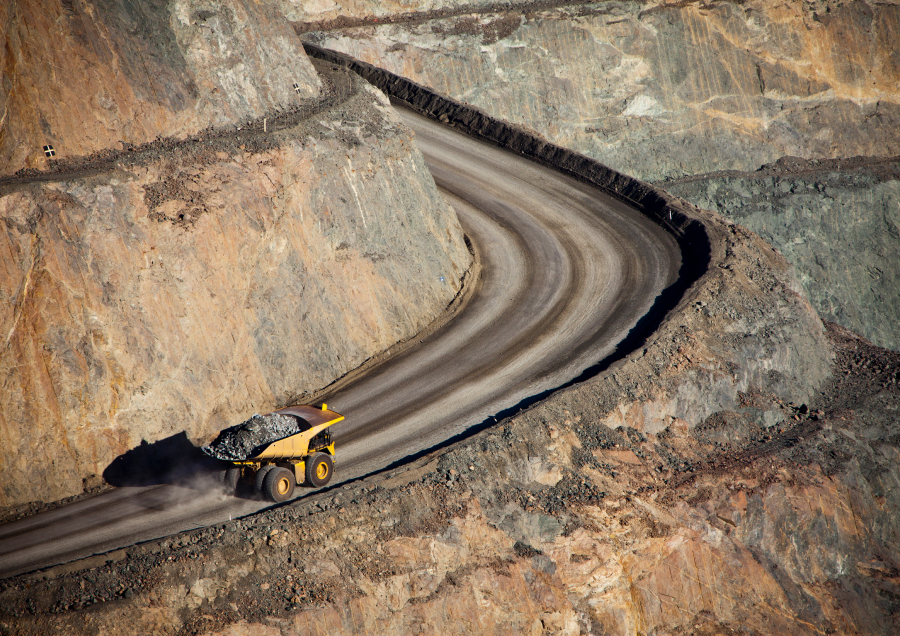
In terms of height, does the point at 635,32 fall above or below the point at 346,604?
above

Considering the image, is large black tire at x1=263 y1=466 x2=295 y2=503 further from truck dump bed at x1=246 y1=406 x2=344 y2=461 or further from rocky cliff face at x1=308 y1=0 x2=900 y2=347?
rocky cliff face at x1=308 y1=0 x2=900 y2=347

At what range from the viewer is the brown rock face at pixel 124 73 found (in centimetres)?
1579

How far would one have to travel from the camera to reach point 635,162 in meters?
36.4

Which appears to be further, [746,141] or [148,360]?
[746,141]

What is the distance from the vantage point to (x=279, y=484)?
13758 millimetres

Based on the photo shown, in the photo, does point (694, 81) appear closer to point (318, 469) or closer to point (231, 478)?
point (318, 469)

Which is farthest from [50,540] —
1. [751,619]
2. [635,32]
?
[635,32]

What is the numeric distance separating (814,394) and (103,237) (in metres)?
19.8

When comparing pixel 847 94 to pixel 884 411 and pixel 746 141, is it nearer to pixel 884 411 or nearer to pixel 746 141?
pixel 746 141

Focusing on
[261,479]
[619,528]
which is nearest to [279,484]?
[261,479]

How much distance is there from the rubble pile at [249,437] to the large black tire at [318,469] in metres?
0.77

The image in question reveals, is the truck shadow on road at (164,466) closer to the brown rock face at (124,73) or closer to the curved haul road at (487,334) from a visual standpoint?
the curved haul road at (487,334)

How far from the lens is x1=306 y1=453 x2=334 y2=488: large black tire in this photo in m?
14.2

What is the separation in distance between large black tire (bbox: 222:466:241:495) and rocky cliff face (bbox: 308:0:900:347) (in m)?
26.3
